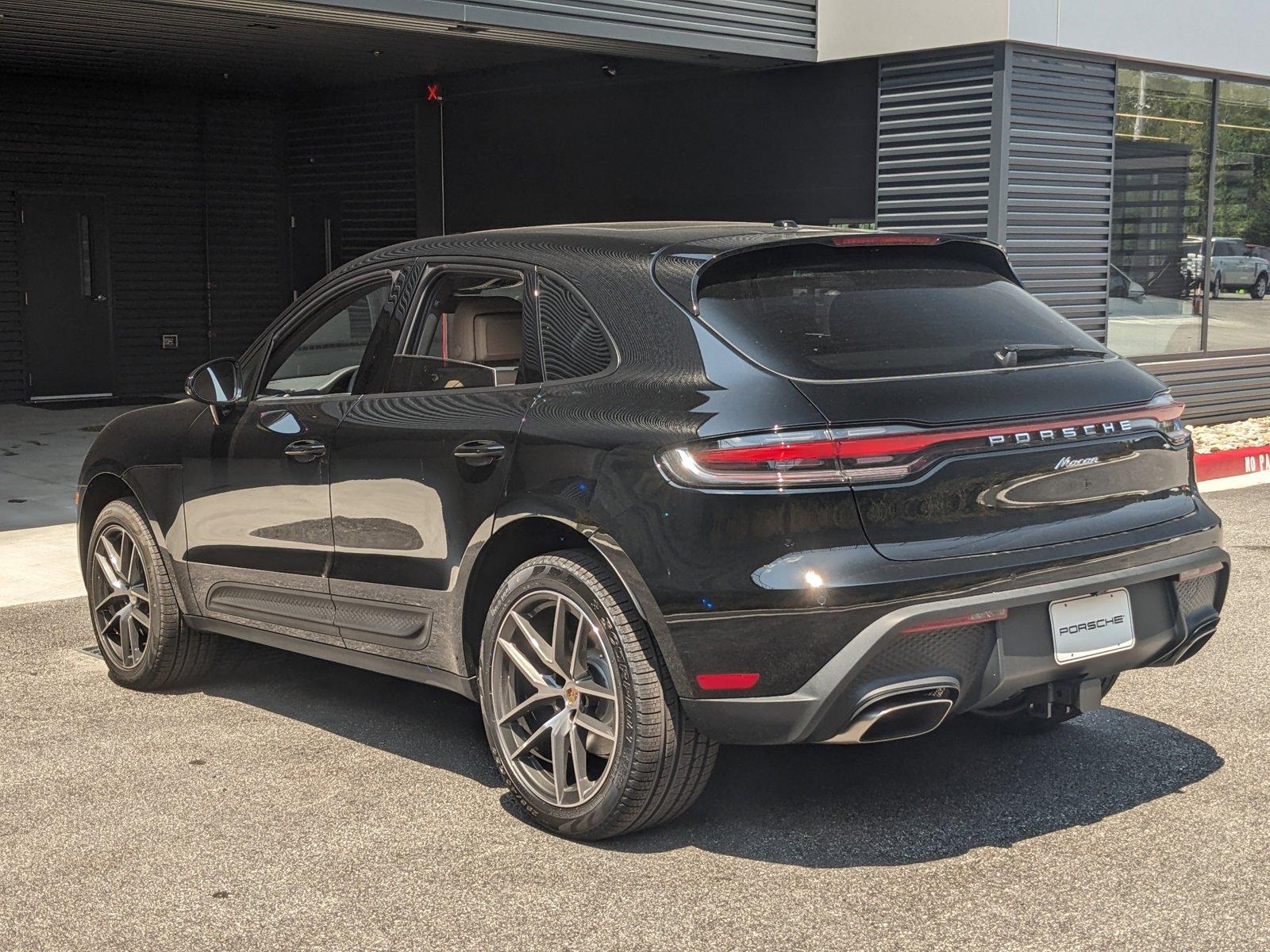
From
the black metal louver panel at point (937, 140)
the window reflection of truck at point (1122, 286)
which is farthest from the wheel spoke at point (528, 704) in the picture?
the window reflection of truck at point (1122, 286)

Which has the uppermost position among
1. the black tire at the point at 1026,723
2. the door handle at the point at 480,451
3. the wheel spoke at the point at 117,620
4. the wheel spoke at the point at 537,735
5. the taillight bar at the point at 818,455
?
the taillight bar at the point at 818,455

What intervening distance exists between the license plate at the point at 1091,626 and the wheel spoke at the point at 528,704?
1358 mm

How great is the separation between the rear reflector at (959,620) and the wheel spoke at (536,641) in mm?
1016

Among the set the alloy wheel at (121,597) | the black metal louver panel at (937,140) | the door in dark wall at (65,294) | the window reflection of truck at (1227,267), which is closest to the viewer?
the alloy wheel at (121,597)

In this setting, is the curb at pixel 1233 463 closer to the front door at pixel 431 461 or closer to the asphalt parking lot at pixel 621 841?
the asphalt parking lot at pixel 621 841

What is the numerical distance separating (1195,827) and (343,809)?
7.82 feet

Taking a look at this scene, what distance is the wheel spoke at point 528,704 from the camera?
4336 millimetres

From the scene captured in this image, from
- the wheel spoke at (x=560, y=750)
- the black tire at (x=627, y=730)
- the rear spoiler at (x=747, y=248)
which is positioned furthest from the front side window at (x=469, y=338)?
the wheel spoke at (x=560, y=750)

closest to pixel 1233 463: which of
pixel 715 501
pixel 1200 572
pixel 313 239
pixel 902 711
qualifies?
pixel 1200 572

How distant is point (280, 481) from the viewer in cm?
523

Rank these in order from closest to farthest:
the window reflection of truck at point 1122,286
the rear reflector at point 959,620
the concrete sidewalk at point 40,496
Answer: the rear reflector at point 959,620 → the concrete sidewalk at point 40,496 → the window reflection of truck at point 1122,286

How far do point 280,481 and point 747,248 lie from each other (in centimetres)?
187

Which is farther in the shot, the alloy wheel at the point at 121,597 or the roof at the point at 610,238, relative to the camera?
the alloy wheel at the point at 121,597

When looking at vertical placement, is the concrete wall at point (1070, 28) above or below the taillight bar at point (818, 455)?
above
